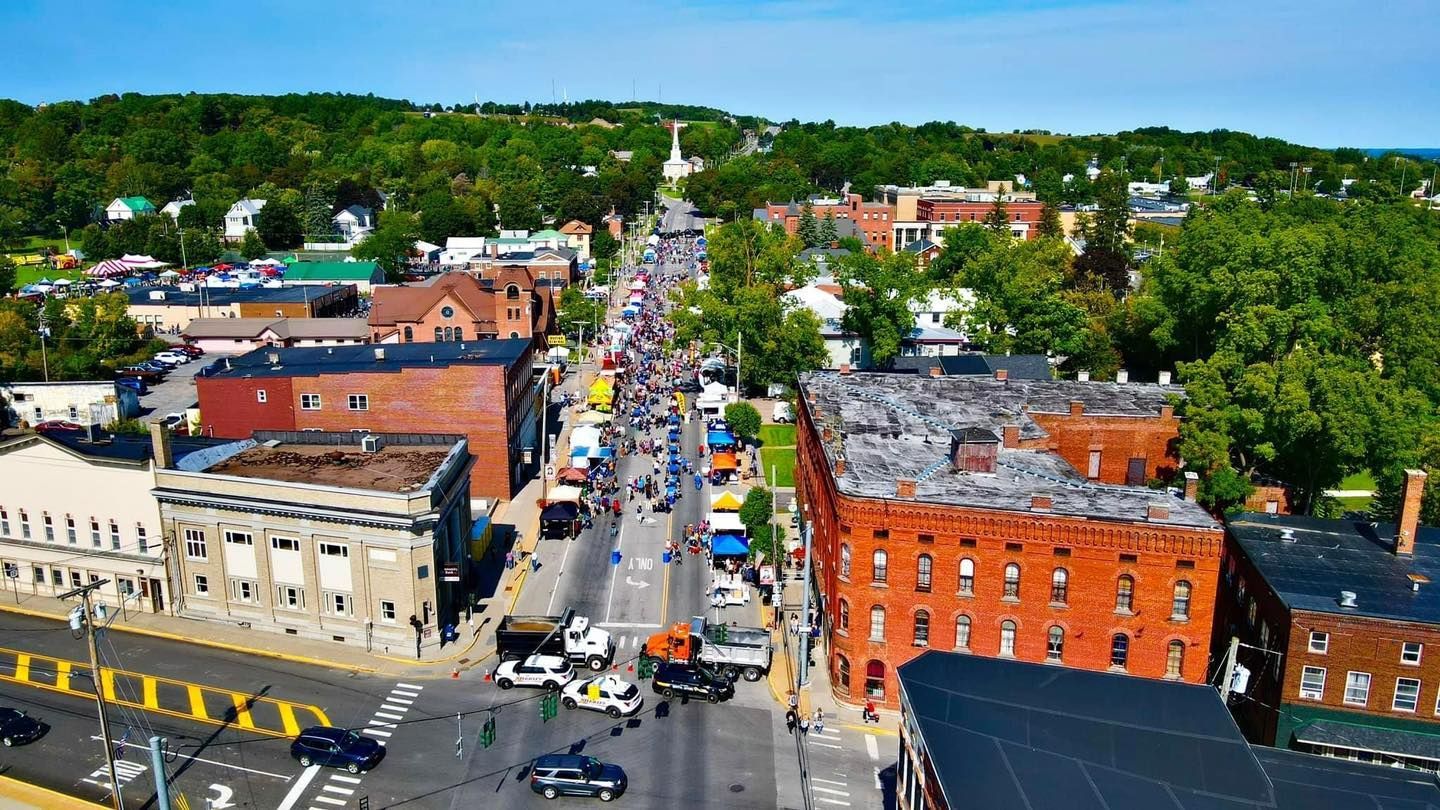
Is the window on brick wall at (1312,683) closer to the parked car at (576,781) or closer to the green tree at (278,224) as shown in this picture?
the parked car at (576,781)

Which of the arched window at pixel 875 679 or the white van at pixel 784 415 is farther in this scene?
the white van at pixel 784 415

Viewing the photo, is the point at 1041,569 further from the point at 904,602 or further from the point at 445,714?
the point at 445,714

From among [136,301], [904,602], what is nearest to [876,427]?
[904,602]

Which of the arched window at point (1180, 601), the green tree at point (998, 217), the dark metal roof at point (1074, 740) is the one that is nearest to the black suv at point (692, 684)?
the dark metal roof at point (1074, 740)

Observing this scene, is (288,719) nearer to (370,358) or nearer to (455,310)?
(370,358)

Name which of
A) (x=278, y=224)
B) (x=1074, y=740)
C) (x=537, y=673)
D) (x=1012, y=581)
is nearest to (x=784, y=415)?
(x=537, y=673)

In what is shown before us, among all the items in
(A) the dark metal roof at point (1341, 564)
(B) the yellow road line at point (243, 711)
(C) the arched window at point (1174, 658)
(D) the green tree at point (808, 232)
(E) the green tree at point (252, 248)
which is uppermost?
(D) the green tree at point (808, 232)

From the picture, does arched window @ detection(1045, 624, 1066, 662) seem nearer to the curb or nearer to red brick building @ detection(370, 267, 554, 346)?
the curb

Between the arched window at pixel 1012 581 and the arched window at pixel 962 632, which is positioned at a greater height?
the arched window at pixel 1012 581
